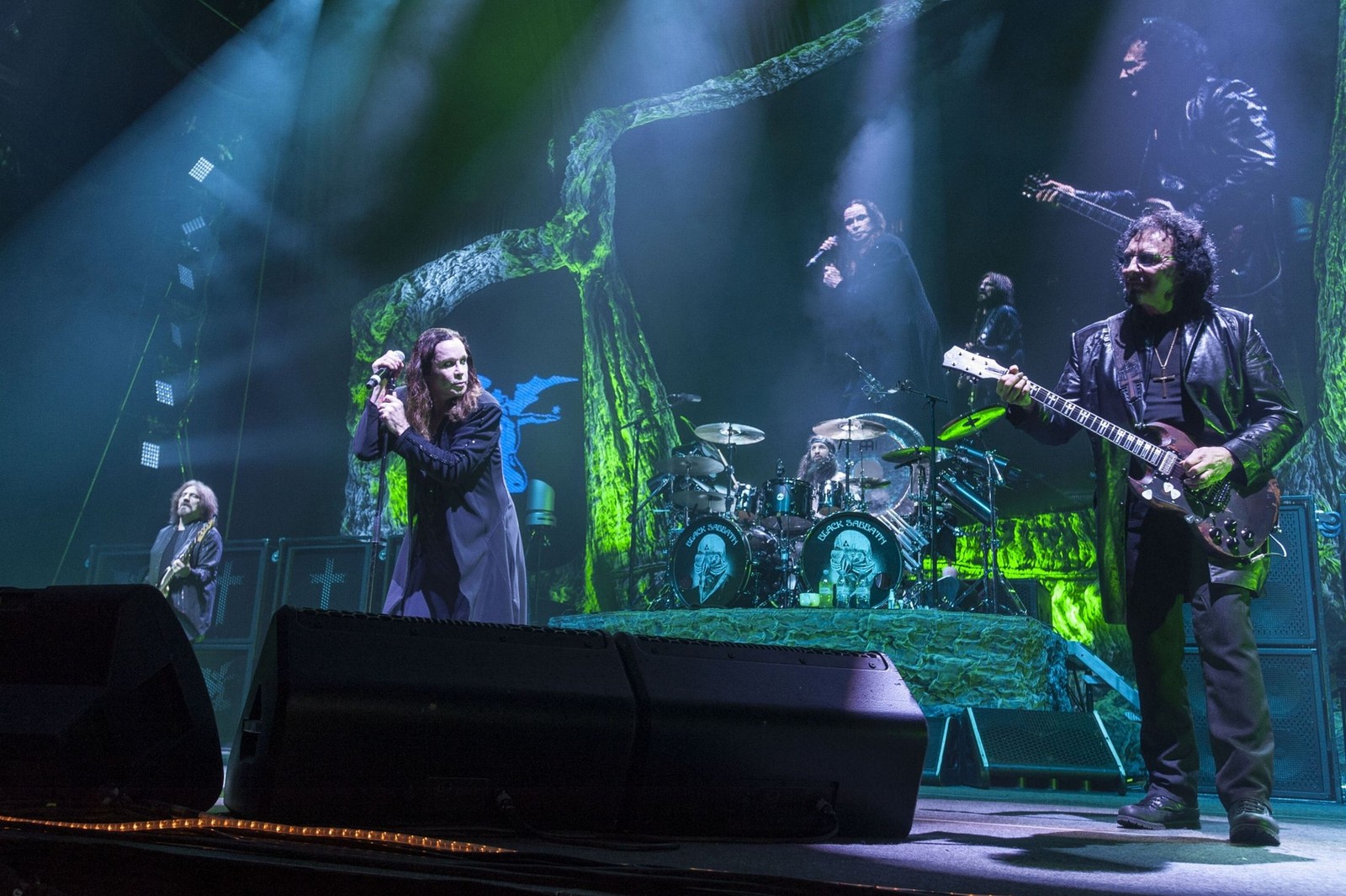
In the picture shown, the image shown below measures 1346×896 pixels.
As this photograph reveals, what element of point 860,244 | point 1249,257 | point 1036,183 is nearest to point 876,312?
point 860,244

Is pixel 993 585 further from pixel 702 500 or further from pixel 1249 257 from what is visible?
pixel 1249 257

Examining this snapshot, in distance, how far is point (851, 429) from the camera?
7.62 m

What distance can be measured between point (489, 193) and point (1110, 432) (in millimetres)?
7877

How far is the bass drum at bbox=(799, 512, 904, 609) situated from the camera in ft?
21.6

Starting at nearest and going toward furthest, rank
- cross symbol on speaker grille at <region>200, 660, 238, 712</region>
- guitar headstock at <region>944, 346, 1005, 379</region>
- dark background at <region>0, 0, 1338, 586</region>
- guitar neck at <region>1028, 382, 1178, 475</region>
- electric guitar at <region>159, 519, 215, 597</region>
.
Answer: guitar neck at <region>1028, 382, 1178, 475</region> → guitar headstock at <region>944, 346, 1005, 379</region> → electric guitar at <region>159, 519, 215, 597</region> → cross symbol on speaker grille at <region>200, 660, 238, 712</region> → dark background at <region>0, 0, 1338, 586</region>

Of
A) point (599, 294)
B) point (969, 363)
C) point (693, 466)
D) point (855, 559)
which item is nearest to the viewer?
point (969, 363)

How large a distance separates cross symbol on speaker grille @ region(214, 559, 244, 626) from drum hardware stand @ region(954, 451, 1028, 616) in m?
5.44

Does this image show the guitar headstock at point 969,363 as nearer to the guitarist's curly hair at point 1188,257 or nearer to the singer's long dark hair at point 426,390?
the guitarist's curly hair at point 1188,257

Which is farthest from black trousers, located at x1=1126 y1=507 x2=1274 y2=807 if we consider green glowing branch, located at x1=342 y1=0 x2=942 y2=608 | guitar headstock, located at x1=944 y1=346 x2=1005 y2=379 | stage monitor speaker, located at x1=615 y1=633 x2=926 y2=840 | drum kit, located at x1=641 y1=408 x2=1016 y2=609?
green glowing branch, located at x1=342 y1=0 x2=942 y2=608

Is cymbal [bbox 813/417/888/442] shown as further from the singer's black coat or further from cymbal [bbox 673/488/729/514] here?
the singer's black coat

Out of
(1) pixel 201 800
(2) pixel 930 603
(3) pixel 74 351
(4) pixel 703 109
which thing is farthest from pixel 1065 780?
(3) pixel 74 351

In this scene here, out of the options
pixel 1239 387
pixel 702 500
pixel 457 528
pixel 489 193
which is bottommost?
pixel 457 528

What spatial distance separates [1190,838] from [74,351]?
833cm

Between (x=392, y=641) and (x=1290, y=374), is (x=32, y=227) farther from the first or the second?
(x=1290, y=374)
